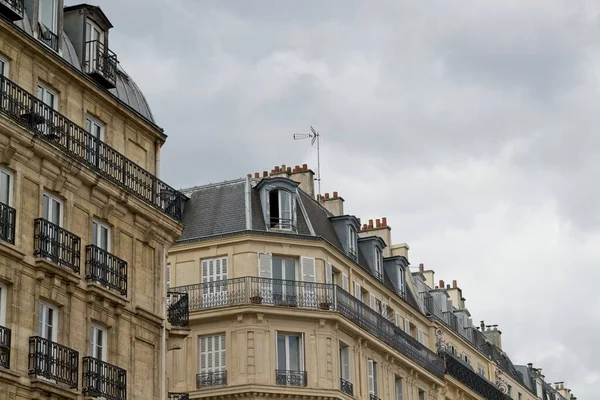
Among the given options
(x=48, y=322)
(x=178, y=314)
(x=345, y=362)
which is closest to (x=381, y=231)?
(x=345, y=362)

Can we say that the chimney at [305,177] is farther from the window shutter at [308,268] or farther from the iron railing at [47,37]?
the iron railing at [47,37]

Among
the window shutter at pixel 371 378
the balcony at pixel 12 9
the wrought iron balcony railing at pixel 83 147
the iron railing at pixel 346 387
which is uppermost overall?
the balcony at pixel 12 9

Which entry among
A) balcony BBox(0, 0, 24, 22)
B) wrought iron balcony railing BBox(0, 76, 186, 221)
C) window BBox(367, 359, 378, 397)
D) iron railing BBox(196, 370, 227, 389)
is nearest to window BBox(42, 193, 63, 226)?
wrought iron balcony railing BBox(0, 76, 186, 221)

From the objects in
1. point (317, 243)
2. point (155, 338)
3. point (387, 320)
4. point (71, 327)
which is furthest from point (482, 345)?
point (71, 327)

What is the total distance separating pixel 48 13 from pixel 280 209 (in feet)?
49.2

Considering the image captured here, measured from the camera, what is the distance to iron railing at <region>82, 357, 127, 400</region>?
27000mm

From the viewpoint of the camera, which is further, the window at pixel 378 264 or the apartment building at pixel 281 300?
the window at pixel 378 264

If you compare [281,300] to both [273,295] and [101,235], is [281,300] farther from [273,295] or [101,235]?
[101,235]

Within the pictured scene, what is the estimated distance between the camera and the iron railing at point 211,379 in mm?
39188

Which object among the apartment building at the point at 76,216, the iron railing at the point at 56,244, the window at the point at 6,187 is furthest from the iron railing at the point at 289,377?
the window at the point at 6,187

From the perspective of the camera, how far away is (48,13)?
28109mm

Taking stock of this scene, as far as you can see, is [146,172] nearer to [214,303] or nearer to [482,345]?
[214,303]

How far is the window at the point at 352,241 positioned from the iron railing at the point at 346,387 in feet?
16.5

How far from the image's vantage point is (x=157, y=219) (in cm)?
3067
